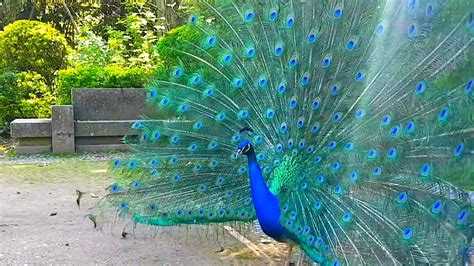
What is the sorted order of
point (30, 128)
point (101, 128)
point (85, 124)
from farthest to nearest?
1. point (101, 128)
2. point (85, 124)
3. point (30, 128)

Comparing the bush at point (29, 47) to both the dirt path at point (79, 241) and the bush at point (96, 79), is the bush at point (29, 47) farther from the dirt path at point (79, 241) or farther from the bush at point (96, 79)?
the dirt path at point (79, 241)

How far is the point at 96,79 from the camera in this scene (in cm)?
1030

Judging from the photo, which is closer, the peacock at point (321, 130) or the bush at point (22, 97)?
the peacock at point (321, 130)

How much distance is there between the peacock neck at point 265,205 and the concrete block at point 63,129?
6842 mm

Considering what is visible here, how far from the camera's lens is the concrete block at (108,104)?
389 inches

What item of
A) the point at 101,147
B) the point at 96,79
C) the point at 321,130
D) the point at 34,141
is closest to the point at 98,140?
the point at 101,147

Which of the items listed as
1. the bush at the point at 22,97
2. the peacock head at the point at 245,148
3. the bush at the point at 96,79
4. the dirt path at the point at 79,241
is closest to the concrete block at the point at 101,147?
the bush at the point at 96,79

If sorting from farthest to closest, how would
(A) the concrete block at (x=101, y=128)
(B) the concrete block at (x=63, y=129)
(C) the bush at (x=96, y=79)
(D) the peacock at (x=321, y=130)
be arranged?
(C) the bush at (x=96, y=79)
(A) the concrete block at (x=101, y=128)
(B) the concrete block at (x=63, y=129)
(D) the peacock at (x=321, y=130)

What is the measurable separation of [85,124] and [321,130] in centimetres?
690

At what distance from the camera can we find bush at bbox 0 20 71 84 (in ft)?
37.6

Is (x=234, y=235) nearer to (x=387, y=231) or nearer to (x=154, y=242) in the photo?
(x=154, y=242)

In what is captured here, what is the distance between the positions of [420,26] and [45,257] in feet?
10.2

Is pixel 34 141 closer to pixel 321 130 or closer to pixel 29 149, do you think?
pixel 29 149

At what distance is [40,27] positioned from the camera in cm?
1166
